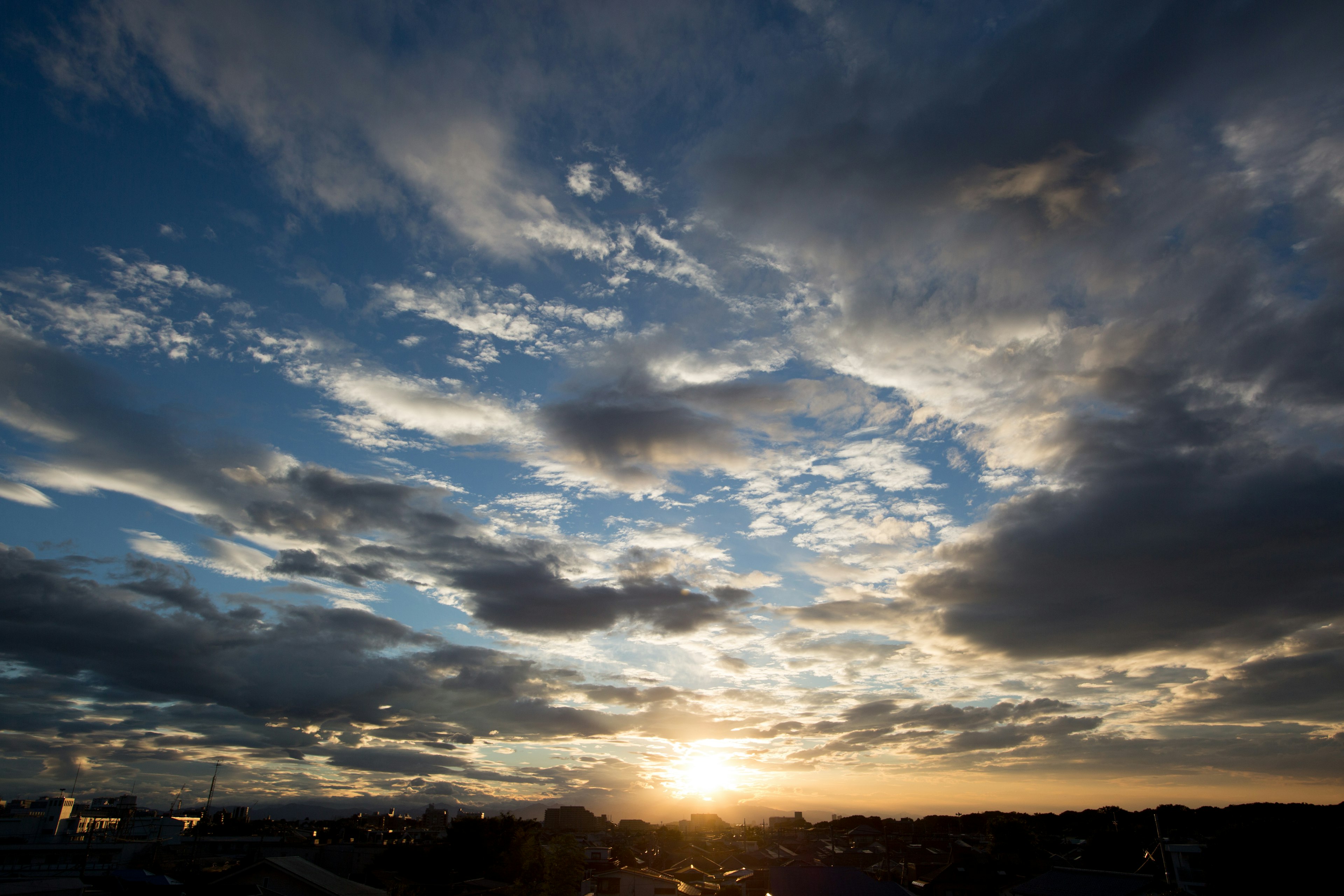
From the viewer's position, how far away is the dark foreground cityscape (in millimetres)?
44094

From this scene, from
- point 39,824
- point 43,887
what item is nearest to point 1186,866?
point 43,887

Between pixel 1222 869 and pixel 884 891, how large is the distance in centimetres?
2637

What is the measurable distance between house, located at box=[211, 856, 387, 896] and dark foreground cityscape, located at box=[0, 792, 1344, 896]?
10cm

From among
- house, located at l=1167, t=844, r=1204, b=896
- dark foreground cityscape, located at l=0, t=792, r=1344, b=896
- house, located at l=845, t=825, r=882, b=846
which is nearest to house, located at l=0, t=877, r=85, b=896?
dark foreground cityscape, located at l=0, t=792, r=1344, b=896

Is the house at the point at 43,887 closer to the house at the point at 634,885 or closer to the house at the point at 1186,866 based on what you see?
the house at the point at 634,885

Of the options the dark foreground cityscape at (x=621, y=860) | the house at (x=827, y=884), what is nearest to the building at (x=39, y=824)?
the dark foreground cityscape at (x=621, y=860)

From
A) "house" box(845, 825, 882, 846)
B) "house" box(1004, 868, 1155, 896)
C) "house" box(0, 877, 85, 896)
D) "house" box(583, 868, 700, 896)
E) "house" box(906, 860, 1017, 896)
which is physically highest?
"house" box(0, 877, 85, 896)

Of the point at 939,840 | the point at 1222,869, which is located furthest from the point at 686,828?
the point at 1222,869

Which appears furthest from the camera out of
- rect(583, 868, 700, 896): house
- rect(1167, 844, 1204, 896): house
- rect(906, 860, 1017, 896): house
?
rect(906, 860, 1017, 896): house

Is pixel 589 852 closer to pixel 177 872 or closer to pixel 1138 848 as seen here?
pixel 177 872

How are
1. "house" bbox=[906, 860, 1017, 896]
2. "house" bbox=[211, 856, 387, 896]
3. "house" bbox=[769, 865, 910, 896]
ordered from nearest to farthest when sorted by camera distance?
"house" bbox=[211, 856, 387, 896]
"house" bbox=[769, 865, 910, 896]
"house" bbox=[906, 860, 1017, 896]

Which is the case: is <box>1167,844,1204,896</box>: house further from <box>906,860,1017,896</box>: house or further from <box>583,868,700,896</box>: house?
<box>583,868,700,896</box>: house

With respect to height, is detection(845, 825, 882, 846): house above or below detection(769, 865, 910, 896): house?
below

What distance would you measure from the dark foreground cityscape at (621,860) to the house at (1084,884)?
19 centimetres
